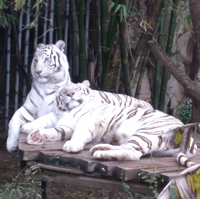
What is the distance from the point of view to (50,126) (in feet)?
10.4

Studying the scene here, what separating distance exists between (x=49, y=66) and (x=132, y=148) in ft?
4.12

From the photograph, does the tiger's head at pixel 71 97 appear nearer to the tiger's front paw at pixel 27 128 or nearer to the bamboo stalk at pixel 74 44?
the tiger's front paw at pixel 27 128

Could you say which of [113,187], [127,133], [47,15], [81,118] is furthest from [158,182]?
[47,15]

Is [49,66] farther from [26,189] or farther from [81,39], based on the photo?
[26,189]

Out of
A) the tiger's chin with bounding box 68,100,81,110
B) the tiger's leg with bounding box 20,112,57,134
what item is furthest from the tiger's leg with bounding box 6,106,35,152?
the tiger's chin with bounding box 68,100,81,110

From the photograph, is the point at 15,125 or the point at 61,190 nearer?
the point at 15,125

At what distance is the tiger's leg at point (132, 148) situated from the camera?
232cm

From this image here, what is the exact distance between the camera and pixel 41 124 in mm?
3148

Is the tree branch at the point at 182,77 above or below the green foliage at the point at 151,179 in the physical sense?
above

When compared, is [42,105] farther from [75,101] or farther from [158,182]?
[158,182]

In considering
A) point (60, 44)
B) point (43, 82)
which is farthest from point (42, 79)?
point (60, 44)

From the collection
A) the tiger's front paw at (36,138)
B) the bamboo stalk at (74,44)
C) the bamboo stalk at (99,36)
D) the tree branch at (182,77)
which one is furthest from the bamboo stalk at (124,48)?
the tiger's front paw at (36,138)

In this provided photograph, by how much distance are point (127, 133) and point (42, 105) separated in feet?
2.98

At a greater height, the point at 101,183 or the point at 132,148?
the point at 132,148
